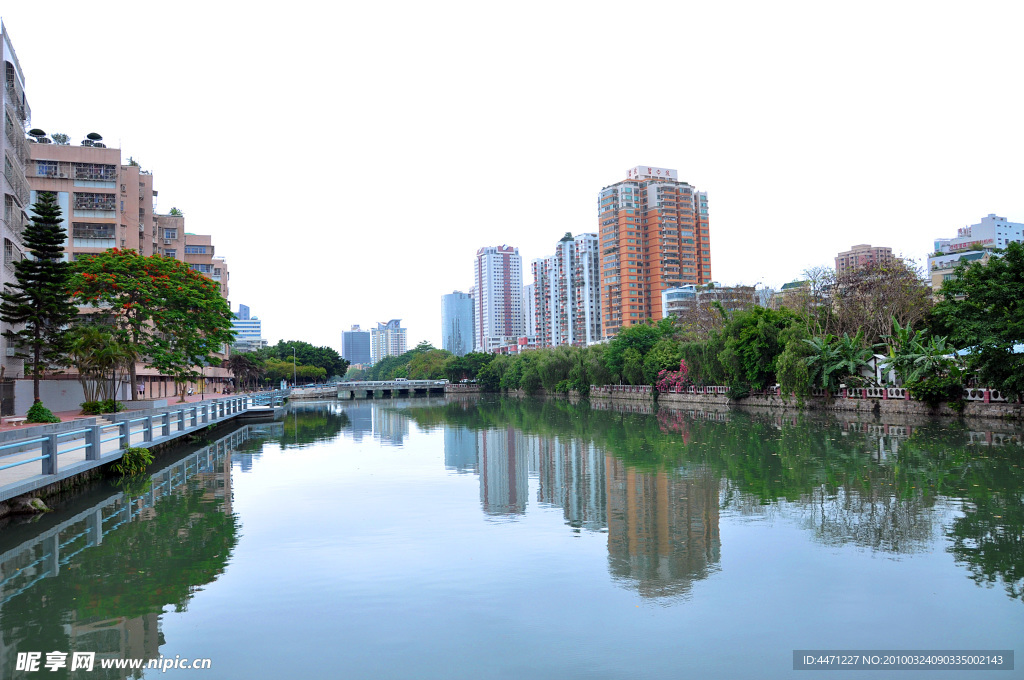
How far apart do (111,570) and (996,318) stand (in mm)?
23621

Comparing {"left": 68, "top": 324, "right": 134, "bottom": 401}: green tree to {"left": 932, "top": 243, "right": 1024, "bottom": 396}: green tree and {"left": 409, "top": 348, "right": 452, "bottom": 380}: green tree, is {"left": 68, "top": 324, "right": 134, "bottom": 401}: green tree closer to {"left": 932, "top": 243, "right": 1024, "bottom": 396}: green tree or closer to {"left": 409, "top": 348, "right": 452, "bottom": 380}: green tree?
{"left": 932, "top": 243, "right": 1024, "bottom": 396}: green tree

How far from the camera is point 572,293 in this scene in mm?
121312

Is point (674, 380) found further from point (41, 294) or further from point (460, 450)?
point (41, 294)

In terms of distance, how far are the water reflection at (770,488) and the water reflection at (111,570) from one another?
4.47m

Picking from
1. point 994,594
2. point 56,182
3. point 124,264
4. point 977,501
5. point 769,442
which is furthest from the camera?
point 56,182

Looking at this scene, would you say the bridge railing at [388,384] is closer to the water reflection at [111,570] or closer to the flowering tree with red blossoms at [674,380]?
the flowering tree with red blossoms at [674,380]

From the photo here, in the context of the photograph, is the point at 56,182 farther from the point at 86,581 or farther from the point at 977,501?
the point at 977,501

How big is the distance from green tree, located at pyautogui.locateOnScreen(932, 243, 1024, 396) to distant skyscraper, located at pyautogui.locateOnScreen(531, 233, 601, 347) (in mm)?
88009

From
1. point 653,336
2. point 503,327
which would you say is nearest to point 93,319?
point 653,336

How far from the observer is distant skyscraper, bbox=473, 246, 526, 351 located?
171000 mm

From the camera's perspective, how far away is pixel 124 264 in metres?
27.0

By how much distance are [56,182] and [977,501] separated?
4932cm

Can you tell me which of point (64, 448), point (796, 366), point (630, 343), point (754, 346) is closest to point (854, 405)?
point (796, 366)

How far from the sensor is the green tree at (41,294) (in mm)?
23156
